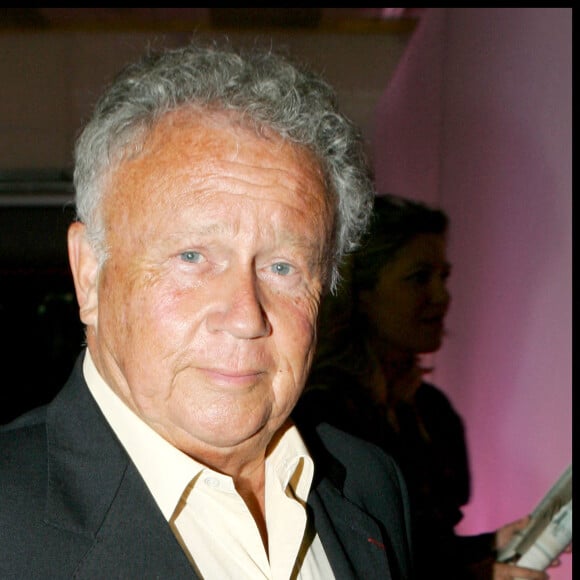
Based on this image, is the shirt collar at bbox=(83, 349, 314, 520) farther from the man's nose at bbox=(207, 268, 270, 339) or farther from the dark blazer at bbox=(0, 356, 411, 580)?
the man's nose at bbox=(207, 268, 270, 339)

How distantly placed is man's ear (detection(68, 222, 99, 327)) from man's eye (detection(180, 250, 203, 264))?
156mm

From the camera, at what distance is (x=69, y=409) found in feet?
3.23

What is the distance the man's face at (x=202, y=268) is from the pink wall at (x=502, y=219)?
3.25 ft

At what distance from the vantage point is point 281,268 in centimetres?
99

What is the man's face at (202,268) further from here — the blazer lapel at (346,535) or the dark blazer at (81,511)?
the blazer lapel at (346,535)

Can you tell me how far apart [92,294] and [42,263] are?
Result: 260cm

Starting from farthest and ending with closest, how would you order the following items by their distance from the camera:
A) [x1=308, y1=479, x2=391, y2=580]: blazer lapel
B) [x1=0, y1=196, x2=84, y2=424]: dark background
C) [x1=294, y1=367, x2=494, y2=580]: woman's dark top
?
[x1=0, y1=196, x2=84, y2=424]: dark background
[x1=294, y1=367, x2=494, y2=580]: woman's dark top
[x1=308, y1=479, x2=391, y2=580]: blazer lapel

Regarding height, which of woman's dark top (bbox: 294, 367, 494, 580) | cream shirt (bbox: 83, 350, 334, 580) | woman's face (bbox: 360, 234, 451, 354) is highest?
woman's face (bbox: 360, 234, 451, 354)

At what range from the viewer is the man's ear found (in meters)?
1.02

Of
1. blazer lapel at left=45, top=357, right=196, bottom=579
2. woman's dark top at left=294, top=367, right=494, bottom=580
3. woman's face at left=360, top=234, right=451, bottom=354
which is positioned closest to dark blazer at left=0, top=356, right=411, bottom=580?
blazer lapel at left=45, top=357, right=196, bottom=579

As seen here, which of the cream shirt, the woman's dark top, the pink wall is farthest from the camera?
the woman's dark top

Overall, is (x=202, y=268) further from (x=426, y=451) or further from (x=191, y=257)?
A: (x=426, y=451)

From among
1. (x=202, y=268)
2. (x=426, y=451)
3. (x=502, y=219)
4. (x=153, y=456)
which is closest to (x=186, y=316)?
(x=202, y=268)

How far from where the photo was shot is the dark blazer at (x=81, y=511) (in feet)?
2.75
